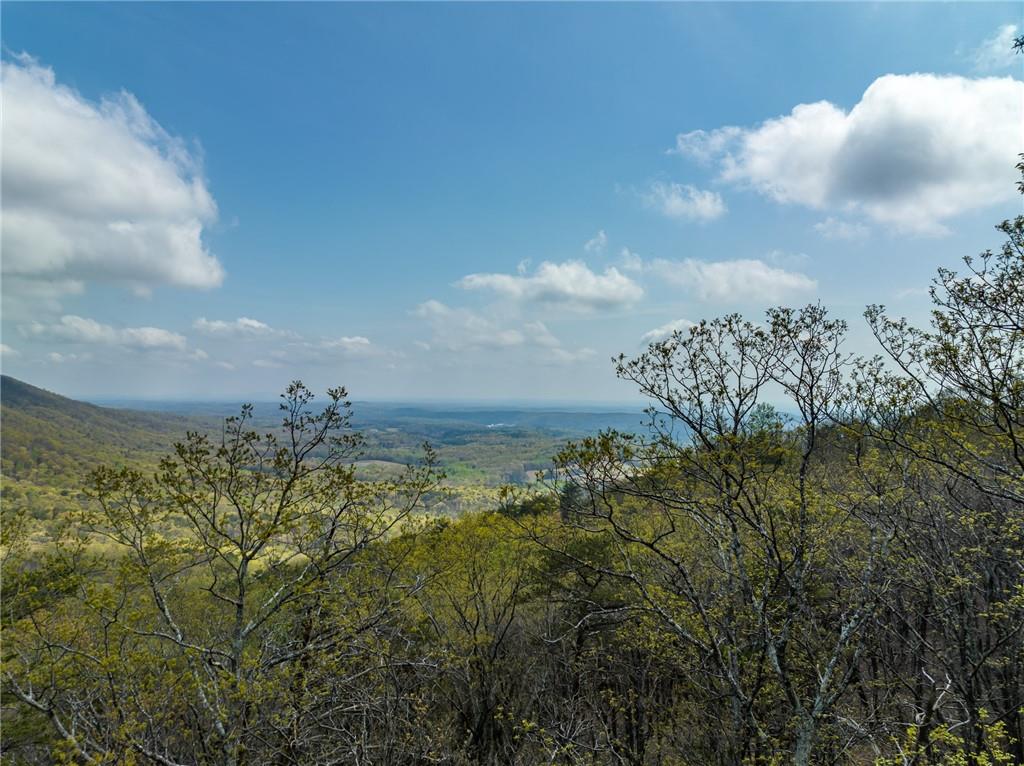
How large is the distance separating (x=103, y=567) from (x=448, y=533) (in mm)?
12705

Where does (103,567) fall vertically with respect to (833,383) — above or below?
below

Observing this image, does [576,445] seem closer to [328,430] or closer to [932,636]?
[328,430]

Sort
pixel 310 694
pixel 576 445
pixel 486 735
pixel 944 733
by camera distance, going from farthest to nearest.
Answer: pixel 486 735
pixel 310 694
pixel 576 445
pixel 944 733

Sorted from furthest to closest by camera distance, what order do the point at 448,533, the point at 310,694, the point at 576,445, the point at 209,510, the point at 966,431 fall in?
the point at 448,533
the point at 966,431
the point at 209,510
the point at 310,694
the point at 576,445

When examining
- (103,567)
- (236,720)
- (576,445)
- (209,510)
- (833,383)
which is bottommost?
(236,720)

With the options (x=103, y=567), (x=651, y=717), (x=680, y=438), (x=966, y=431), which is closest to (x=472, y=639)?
(x=651, y=717)

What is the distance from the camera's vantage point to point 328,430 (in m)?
11.2

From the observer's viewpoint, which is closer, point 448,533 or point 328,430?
point 328,430

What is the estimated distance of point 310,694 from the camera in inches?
390

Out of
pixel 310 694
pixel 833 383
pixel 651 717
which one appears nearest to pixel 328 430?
pixel 310 694

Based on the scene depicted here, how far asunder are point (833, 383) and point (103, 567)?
18.9 metres

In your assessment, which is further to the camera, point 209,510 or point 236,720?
point 209,510

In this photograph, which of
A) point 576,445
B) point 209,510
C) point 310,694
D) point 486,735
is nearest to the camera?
point 576,445

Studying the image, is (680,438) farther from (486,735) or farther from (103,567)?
(486,735)
